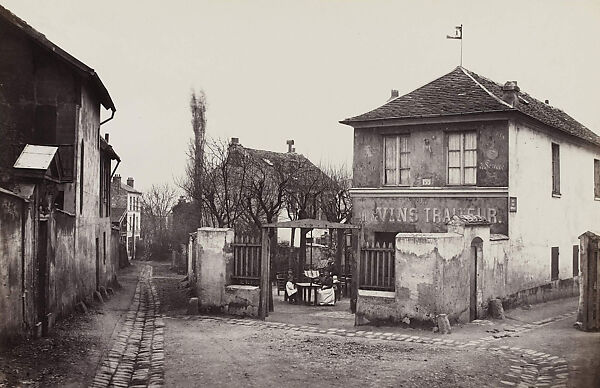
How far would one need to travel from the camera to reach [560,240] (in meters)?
18.9

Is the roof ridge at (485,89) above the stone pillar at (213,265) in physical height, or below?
above

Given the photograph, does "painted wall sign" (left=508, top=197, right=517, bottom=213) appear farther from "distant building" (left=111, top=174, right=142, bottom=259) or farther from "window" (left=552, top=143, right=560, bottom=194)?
"distant building" (left=111, top=174, right=142, bottom=259)

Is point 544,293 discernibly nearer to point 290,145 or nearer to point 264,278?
point 264,278

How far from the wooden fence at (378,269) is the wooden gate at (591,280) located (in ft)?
12.8

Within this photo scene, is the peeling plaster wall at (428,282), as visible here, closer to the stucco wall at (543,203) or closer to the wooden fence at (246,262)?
the wooden fence at (246,262)

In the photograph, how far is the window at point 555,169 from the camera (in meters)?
18.3

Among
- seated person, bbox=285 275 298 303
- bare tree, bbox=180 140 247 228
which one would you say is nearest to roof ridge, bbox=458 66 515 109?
seated person, bbox=285 275 298 303

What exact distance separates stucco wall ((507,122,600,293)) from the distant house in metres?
11.2

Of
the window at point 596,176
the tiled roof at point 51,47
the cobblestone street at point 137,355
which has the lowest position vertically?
the cobblestone street at point 137,355

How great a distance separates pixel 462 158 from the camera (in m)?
16.9

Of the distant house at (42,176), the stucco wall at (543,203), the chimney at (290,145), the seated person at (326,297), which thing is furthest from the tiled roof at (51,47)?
the chimney at (290,145)

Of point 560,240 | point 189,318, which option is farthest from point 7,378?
point 560,240

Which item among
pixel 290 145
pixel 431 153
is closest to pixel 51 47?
pixel 431 153

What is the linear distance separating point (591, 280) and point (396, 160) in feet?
22.8
